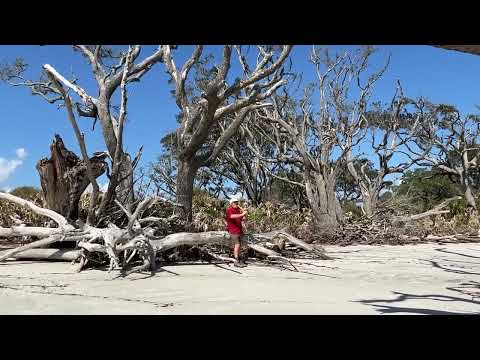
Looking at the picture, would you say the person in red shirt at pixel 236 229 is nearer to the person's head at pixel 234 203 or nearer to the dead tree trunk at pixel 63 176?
the person's head at pixel 234 203

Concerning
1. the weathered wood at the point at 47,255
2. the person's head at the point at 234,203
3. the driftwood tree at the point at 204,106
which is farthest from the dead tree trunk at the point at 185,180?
the weathered wood at the point at 47,255

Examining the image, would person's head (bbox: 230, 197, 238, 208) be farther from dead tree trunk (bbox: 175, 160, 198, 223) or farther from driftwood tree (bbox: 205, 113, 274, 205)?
driftwood tree (bbox: 205, 113, 274, 205)

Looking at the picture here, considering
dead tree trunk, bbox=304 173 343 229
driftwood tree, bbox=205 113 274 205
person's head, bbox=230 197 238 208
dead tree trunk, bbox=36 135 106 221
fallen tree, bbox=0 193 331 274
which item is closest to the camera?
fallen tree, bbox=0 193 331 274

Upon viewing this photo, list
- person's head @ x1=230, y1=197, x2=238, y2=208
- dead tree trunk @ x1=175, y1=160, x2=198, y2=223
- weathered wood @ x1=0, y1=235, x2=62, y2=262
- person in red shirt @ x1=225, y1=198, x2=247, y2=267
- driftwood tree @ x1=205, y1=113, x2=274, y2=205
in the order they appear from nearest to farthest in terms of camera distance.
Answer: weathered wood @ x1=0, y1=235, x2=62, y2=262
person in red shirt @ x1=225, y1=198, x2=247, y2=267
person's head @ x1=230, y1=197, x2=238, y2=208
dead tree trunk @ x1=175, y1=160, x2=198, y2=223
driftwood tree @ x1=205, y1=113, x2=274, y2=205

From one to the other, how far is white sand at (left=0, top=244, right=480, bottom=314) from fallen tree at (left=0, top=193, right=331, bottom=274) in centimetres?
31

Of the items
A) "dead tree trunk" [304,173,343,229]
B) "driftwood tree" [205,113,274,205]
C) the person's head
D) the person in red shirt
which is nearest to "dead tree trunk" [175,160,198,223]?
the person's head

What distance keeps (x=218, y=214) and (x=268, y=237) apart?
620cm

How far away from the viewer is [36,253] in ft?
29.5

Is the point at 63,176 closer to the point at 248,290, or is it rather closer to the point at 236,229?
the point at 236,229

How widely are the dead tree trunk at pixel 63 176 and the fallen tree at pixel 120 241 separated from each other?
2.29 ft

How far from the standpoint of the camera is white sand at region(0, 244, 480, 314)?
505 cm
